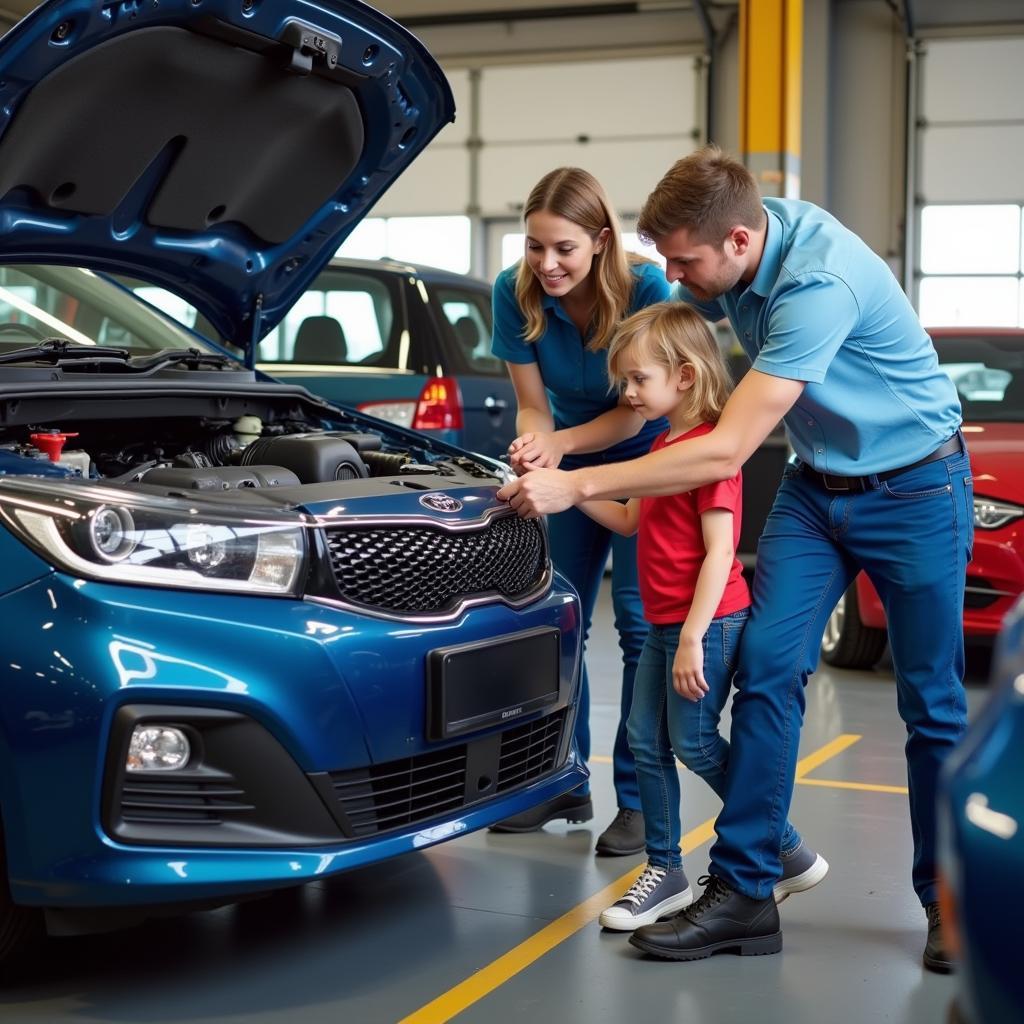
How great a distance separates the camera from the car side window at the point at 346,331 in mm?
6367

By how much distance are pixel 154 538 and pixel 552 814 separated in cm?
163

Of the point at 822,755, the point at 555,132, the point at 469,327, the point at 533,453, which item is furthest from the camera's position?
the point at 555,132

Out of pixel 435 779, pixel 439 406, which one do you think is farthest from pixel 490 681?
pixel 439 406

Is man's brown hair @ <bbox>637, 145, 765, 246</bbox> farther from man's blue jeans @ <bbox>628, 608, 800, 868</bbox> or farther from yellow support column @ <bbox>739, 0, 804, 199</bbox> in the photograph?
yellow support column @ <bbox>739, 0, 804, 199</bbox>

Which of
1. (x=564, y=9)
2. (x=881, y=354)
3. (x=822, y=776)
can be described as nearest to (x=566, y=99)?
(x=564, y=9)

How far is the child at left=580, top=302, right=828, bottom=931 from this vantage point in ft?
9.12

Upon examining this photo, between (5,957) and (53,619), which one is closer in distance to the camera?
(53,619)

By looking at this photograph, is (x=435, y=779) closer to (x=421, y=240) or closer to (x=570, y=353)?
(x=570, y=353)

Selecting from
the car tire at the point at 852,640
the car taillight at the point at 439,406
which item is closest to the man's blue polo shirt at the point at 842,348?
the car tire at the point at 852,640

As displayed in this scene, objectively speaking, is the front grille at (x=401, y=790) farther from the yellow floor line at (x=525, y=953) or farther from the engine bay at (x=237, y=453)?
the engine bay at (x=237, y=453)

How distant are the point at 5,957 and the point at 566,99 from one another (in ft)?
44.3

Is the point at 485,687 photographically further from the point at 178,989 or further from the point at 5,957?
the point at 5,957

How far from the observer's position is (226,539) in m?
2.45

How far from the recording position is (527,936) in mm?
2938
